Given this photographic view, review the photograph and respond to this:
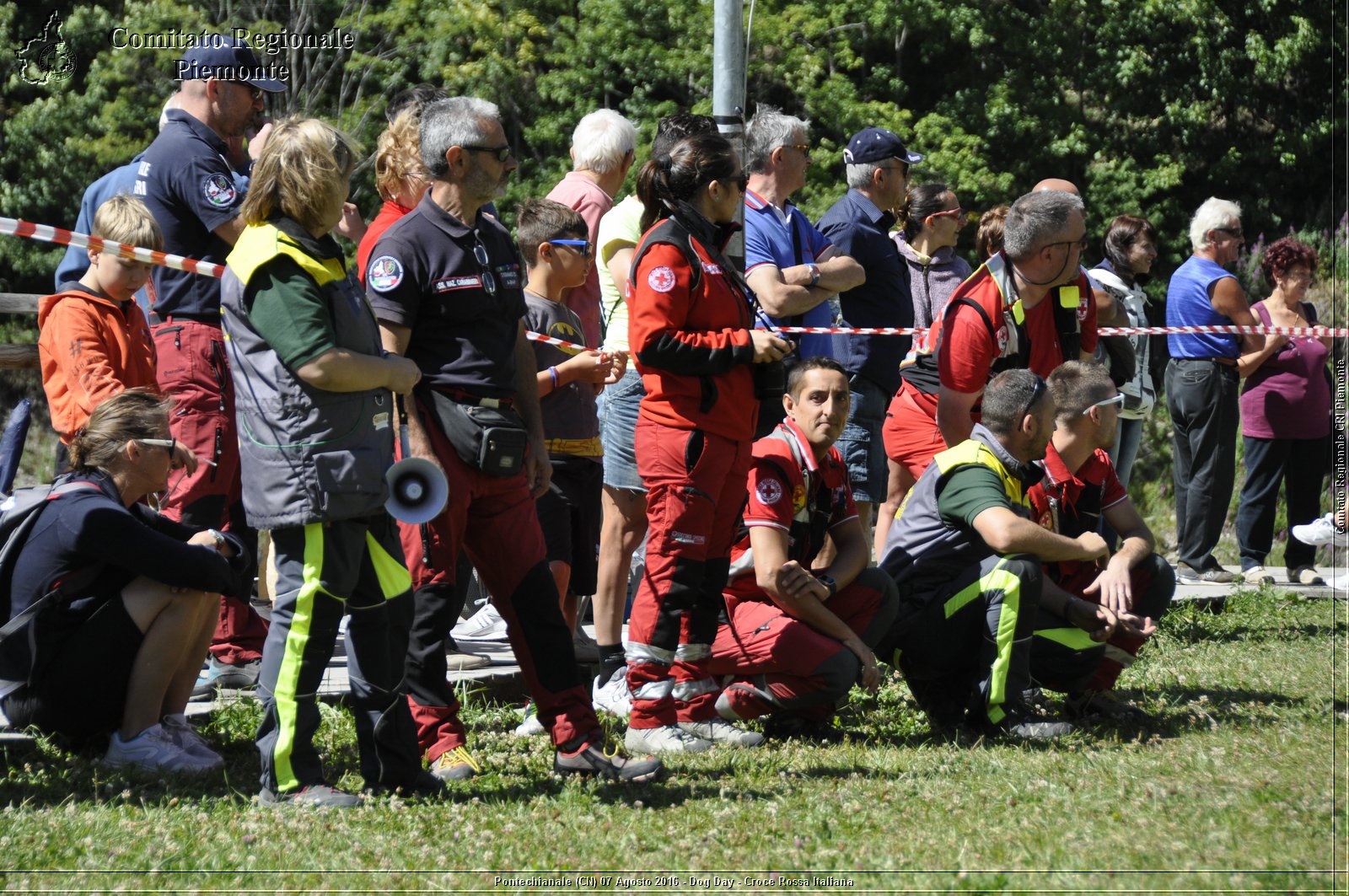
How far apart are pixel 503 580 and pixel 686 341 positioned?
1.03m

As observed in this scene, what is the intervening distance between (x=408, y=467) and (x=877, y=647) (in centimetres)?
227

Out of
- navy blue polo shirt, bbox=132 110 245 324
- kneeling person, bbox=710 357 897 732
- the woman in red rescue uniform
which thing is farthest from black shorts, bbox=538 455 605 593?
navy blue polo shirt, bbox=132 110 245 324

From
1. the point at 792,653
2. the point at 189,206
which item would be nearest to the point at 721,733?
the point at 792,653

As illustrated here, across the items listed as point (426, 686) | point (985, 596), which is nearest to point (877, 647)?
point (985, 596)

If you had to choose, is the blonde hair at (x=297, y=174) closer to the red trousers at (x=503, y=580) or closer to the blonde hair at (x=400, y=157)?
the red trousers at (x=503, y=580)

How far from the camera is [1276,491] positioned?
367 inches

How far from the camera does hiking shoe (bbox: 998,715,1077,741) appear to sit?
539cm

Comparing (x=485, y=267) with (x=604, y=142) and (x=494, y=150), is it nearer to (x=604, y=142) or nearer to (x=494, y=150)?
(x=494, y=150)

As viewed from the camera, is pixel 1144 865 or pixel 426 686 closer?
pixel 1144 865

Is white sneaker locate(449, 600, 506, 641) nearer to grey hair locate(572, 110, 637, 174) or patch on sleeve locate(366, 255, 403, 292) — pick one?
grey hair locate(572, 110, 637, 174)

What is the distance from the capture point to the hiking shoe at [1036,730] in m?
5.39

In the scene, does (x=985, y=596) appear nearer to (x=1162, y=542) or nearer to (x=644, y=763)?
(x=644, y=763)

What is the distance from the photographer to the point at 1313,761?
15.9 ft

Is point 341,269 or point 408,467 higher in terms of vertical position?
point 341,269
